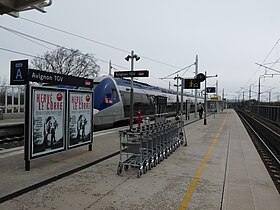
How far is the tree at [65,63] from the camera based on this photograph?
46750 millimetres

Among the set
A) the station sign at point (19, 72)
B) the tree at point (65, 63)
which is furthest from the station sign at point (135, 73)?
the tree at point (65, 63)

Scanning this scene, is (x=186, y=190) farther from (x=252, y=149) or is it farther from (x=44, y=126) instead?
(x=252, y=149)

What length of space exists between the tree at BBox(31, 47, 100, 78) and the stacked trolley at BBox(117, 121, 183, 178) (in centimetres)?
4066

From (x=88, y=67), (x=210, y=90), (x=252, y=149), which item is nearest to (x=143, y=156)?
(x=252, y=149)

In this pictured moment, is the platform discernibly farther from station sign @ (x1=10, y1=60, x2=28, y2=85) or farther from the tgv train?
the tgv train

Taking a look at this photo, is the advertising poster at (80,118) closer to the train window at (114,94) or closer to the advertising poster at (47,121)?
the advertising poster at (47,121)

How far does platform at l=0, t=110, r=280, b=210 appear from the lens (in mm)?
4773

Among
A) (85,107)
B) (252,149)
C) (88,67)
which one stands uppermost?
(88,67)

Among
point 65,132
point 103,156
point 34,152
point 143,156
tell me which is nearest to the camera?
point 34,152

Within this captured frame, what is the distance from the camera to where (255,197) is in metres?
5.34

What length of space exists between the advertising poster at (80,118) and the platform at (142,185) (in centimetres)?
52

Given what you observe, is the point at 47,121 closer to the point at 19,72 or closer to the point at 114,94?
the point at 19,72

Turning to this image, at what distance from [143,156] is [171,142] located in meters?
2.91

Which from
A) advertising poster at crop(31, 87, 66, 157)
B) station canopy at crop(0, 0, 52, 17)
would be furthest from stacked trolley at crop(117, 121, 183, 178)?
station canopy at crop(0, 0, 52, 17)
